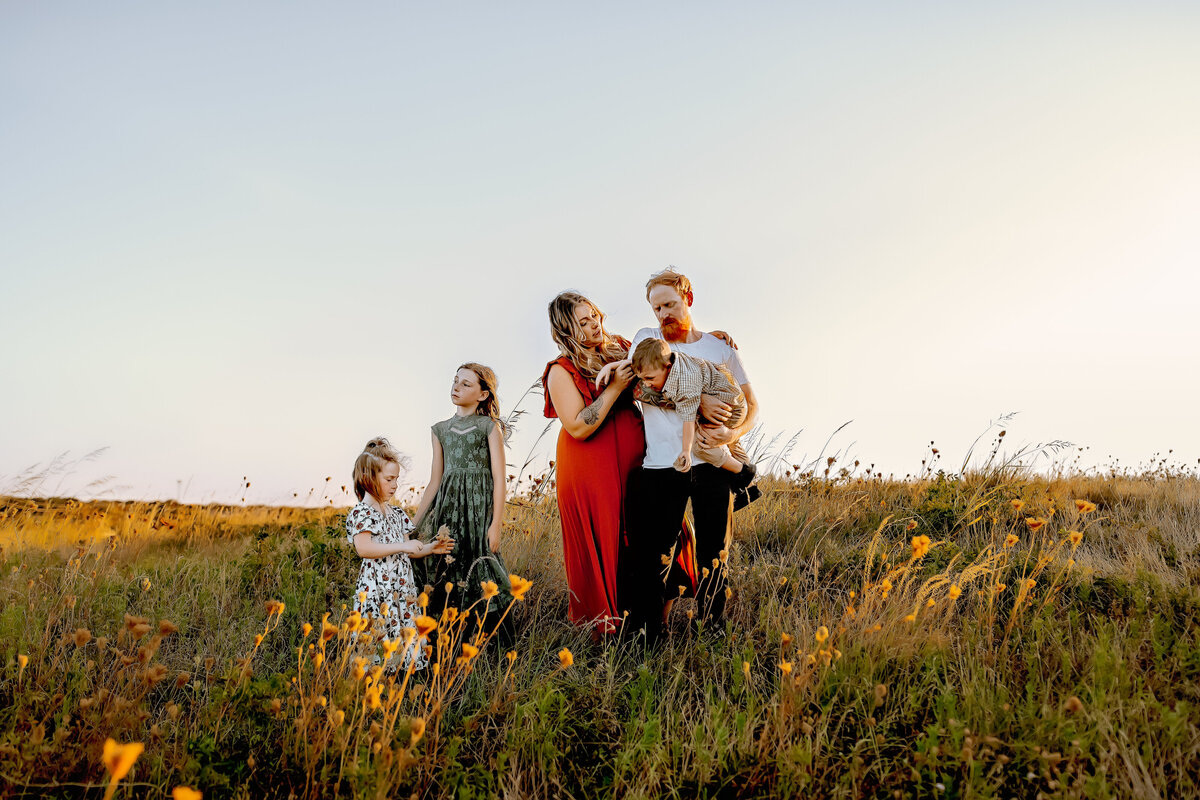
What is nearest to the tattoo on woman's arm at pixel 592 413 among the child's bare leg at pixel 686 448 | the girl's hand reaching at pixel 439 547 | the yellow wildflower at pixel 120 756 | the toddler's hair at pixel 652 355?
the toddler's hair at pixel 652 355

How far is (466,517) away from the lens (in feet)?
14.7

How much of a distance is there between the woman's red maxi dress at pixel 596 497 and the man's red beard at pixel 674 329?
390 millimetres

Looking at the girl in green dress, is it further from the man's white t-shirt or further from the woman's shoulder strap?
the man's white t-shirt

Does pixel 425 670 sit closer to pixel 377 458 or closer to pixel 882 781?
pixel 377 458

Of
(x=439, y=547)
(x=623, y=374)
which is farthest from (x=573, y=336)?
(x=439, y=547)

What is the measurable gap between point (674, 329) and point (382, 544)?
1948 millimetres

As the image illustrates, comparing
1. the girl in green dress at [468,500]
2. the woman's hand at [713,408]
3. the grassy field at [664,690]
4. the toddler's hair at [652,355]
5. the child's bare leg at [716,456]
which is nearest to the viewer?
the grassy field at [664,690]

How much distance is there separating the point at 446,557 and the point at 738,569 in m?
1.97

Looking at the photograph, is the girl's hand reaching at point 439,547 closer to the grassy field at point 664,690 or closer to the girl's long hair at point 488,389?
the grassy field at point 664,690

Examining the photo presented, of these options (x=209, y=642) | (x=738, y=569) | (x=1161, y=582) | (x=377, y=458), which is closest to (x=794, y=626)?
(x=738, y=569)

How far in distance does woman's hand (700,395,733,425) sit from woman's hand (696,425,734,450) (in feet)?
0.22

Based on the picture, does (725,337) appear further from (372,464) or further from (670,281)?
(372,464)

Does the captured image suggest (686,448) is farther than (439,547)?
No

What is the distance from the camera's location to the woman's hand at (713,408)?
392cm
